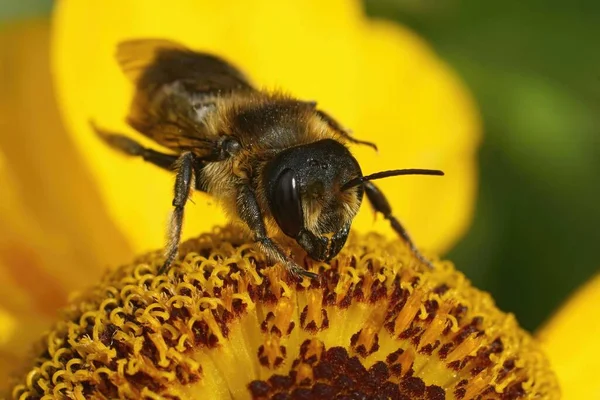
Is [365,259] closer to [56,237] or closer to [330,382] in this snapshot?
[330,382]

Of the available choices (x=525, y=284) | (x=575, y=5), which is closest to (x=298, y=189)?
(x=525, y=284)

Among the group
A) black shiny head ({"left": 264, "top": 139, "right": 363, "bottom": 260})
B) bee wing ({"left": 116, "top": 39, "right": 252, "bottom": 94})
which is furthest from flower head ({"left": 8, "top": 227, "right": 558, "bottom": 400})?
bee wing ({"left": 116, "top": 39, "right": 252, "bottom": 94})

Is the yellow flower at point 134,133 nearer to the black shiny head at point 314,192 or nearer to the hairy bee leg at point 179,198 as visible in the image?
the hairy bee leg at point 179,198

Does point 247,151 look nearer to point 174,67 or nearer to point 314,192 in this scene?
point 314,192

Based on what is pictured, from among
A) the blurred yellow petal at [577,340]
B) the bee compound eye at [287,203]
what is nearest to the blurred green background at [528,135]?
the blurred yellow petal at [577,340]

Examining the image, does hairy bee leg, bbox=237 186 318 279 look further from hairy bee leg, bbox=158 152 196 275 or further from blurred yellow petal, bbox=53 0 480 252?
blurred yellow petal, bbox=53 0 480 252
